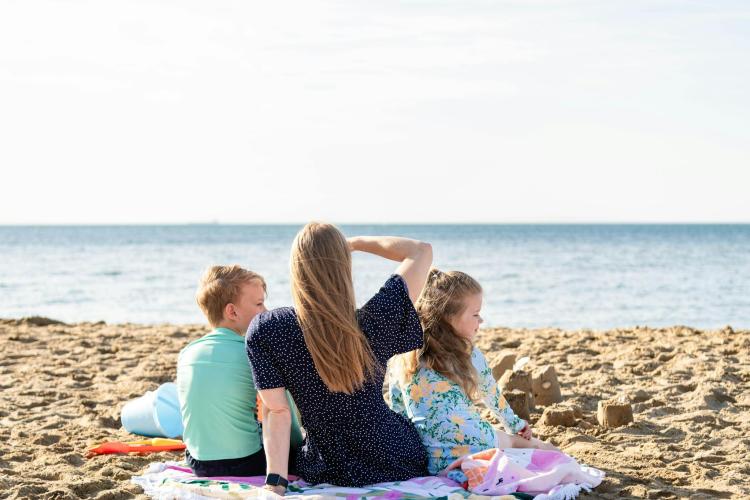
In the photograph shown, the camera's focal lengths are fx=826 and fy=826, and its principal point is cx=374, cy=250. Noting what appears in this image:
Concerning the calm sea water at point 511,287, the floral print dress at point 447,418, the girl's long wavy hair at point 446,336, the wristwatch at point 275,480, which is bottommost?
the calm sea water at point 511,287

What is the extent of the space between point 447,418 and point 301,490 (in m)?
0.77

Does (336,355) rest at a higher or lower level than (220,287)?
lower

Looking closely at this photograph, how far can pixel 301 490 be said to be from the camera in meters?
3.56

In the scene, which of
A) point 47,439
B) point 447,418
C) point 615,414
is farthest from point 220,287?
point 615,414

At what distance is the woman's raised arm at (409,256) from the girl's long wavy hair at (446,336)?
1.44ft

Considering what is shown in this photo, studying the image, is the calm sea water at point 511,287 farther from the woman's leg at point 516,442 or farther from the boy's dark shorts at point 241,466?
the boy's dark shorts at point 241,466

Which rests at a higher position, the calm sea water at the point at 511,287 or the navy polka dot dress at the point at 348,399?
the navy polka dot dress at the point at 348,399

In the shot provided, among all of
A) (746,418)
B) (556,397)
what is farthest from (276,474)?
(746,418)

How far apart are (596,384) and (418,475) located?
9.51ft

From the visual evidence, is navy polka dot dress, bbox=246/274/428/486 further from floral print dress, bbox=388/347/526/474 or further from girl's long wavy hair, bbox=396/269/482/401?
girl's long wavy hair, bbox=396/269/482/401

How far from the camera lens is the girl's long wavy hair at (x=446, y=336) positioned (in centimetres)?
396

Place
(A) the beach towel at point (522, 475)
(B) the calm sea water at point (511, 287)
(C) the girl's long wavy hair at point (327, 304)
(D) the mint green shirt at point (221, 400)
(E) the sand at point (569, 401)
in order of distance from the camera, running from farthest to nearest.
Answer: (B) the calm sea water at point (511, 287) < (E) the sand at point (569, 401) < (D) the mint green shirt at point (221, 400) < (A) the beach towel at point (522, 475) < (C) the girl's long wavy hair at point (327, 304)

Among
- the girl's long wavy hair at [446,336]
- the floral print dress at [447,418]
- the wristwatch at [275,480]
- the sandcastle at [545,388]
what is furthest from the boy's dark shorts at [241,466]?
the sandcastle at [545,388]

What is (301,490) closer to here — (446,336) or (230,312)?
(230,312)
